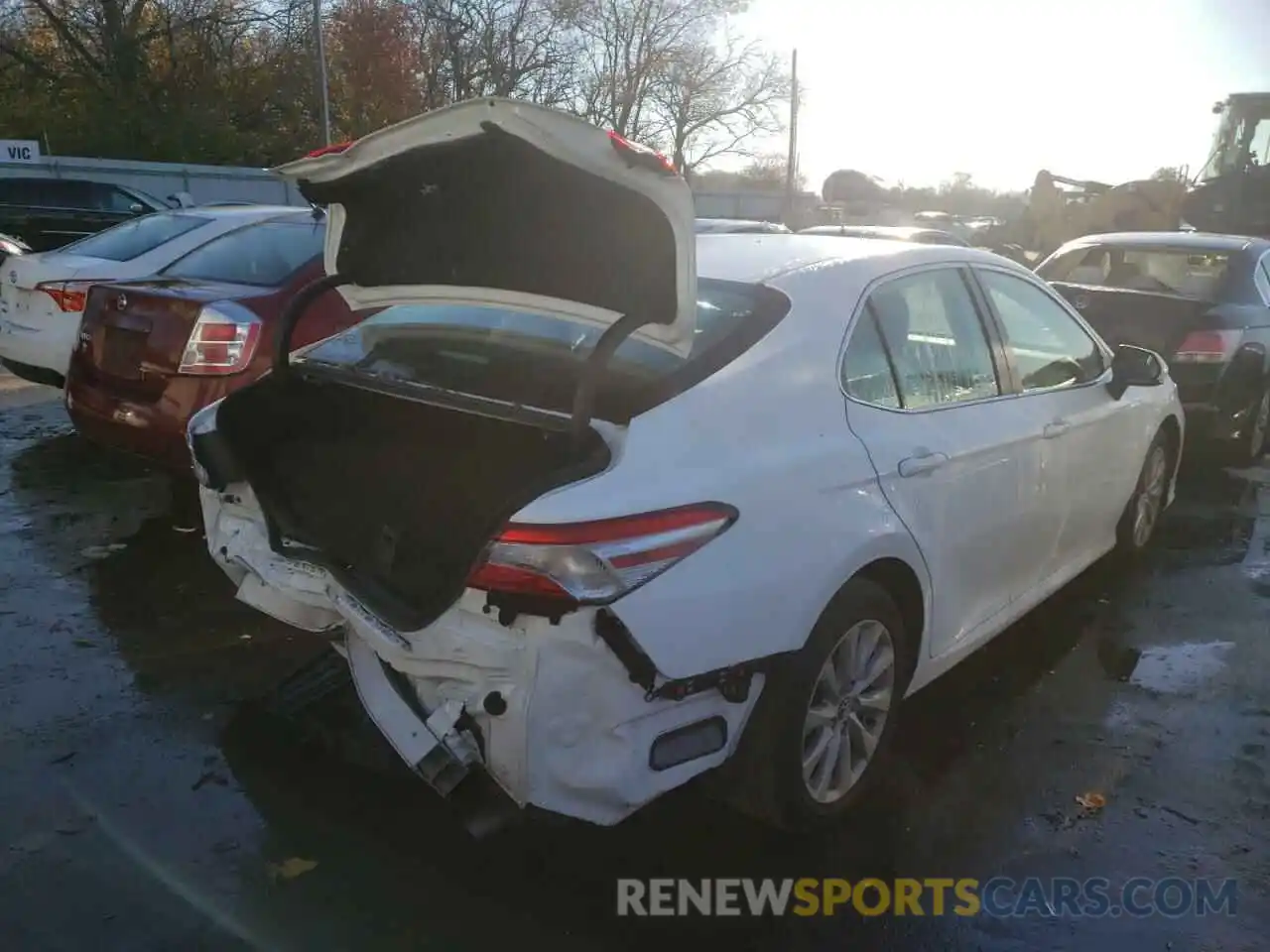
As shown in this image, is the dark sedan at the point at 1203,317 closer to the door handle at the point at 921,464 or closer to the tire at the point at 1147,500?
the tire at the point at 1147,500

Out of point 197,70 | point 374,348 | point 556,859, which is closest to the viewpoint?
point 556,859

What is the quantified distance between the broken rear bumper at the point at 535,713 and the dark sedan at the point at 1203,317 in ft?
18.8

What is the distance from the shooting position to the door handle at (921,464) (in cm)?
314

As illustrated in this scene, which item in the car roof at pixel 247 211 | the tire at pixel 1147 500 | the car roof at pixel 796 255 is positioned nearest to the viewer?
the car roof at pixel 796 255

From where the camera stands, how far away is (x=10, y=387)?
9.12m

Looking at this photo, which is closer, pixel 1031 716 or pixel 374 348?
pixel 374 348

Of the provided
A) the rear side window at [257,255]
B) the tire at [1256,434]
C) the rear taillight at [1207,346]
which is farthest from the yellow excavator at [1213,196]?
the rear side window at [257,255]

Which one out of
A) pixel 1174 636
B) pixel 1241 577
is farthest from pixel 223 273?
pixel 1241 577

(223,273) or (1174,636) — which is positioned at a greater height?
(223,273)

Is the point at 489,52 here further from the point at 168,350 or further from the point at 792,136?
the point at 168,350

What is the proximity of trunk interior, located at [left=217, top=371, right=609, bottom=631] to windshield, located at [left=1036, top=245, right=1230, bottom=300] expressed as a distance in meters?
6.28

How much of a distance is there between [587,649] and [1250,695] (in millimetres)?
3065

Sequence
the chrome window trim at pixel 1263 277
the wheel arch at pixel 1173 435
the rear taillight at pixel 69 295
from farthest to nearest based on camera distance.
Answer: the chrome window trim at pixel 1263 277
the rear taillight at pixel 69 295
the wheel arch at pixel 1173 435

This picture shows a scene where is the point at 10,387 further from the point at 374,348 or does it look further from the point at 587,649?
the point at 587,649
